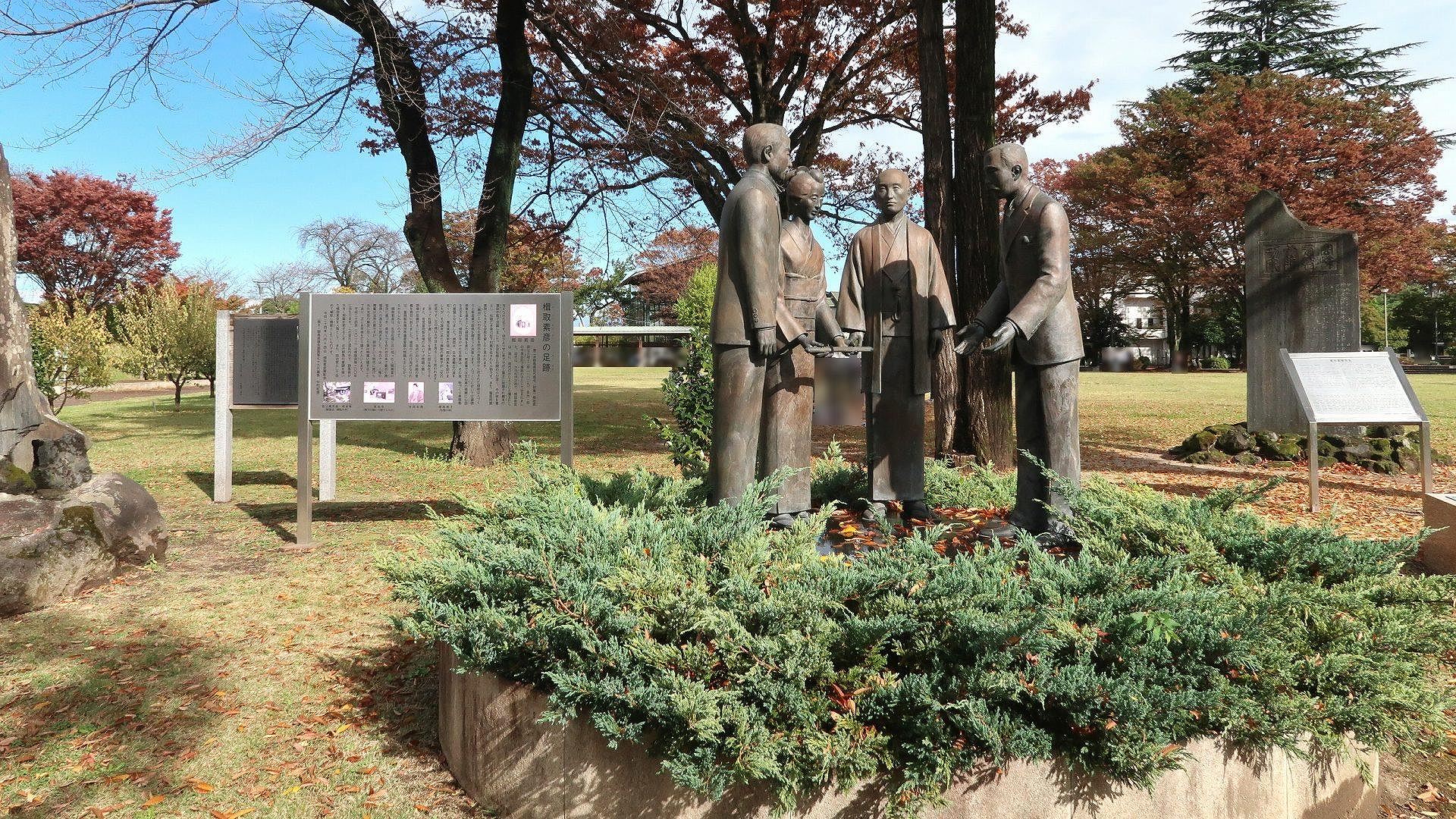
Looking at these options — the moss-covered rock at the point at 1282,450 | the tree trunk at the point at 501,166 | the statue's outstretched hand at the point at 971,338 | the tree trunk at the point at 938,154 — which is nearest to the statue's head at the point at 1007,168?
the statue's outstretched hand at the point at 971,338

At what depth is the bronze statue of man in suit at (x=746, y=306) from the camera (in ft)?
13.3

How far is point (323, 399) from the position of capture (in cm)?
729

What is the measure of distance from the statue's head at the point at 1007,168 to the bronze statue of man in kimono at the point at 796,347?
2.80 ft

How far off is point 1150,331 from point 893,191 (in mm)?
63538

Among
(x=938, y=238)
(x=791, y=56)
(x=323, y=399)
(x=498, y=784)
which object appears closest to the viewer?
(x=498, y=784)

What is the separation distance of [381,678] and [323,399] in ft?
11.4

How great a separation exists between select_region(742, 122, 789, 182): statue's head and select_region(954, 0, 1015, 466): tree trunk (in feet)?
20.6

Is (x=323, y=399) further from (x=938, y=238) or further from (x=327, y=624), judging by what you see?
(x=938, y=238)

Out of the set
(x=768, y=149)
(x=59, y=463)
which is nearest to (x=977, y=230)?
(x=768, y=149)

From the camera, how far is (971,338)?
4445 millimetres

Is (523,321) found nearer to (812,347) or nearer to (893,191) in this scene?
(893,191)

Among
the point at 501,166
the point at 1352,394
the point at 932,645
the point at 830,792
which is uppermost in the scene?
the point at 501,166

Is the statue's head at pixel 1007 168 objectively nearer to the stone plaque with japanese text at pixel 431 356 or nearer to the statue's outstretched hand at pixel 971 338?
the statue's outstretched hand at pixel 971 338

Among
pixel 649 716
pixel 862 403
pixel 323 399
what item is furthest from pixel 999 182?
pixel 323 399
